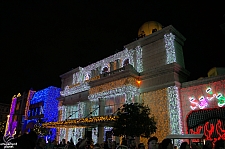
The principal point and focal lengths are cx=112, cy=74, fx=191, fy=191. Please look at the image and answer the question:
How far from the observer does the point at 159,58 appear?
71.3 feet

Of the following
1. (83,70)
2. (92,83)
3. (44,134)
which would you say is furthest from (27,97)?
(92,83)

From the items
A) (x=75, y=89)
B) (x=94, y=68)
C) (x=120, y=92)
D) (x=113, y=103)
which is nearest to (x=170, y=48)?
(x=120, y=92)

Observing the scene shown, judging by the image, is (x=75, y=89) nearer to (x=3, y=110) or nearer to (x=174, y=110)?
(x=174, y=110)

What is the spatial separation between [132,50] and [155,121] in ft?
31.3

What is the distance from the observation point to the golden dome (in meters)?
25.8

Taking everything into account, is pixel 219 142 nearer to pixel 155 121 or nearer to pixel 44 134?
pixel 155 121

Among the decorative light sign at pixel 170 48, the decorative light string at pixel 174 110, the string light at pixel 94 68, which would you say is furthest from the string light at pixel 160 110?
the string light at pixel 94 68

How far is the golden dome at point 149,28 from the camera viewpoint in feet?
84.6

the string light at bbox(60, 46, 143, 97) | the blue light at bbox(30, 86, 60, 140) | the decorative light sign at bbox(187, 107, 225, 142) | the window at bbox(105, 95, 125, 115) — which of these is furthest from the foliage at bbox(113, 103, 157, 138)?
the blue light at bbox(30, 86, 60, 140)

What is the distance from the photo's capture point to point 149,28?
25.8 m

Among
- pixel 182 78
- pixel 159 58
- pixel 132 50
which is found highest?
pixel 132 50

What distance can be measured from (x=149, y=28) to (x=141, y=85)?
8563 mm

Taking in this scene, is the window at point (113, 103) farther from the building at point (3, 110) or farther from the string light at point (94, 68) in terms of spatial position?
the building at point (3, 110)

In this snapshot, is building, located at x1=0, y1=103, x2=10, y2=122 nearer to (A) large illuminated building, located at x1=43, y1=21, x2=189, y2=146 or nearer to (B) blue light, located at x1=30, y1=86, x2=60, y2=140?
(B) blue light, located at x1=30, y1=86, x2=60, y2=140
